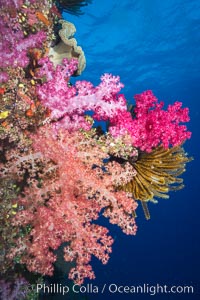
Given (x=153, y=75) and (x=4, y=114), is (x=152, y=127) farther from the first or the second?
(x=153, y=75)

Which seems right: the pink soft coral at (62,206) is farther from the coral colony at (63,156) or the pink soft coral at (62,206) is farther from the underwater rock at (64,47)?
the underwater rock at (64,47)

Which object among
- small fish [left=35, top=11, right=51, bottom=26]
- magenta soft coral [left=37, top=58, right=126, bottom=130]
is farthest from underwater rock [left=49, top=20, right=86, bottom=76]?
magenta soft coral [left=37, top=58, right=126, bottom=130]

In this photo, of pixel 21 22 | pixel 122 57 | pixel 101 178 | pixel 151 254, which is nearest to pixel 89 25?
pixel 122 57

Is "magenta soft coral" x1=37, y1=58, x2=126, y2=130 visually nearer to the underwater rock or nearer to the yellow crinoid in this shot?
the yellow crinoid

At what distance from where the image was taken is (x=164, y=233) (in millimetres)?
67812

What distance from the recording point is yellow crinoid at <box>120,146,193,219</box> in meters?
4.30

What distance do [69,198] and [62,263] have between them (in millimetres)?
3916

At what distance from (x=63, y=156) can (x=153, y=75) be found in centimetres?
4134

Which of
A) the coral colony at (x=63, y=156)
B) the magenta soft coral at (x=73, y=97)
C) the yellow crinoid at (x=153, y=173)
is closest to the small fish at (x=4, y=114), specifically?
the coral colony at (x=63, y=156)

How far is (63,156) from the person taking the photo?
11.4 feet

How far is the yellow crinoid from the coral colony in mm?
17

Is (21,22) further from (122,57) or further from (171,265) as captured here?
(171,265)

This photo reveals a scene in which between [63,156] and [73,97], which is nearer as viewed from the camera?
[63,156]

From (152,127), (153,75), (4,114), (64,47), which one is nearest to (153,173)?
(152,127)
